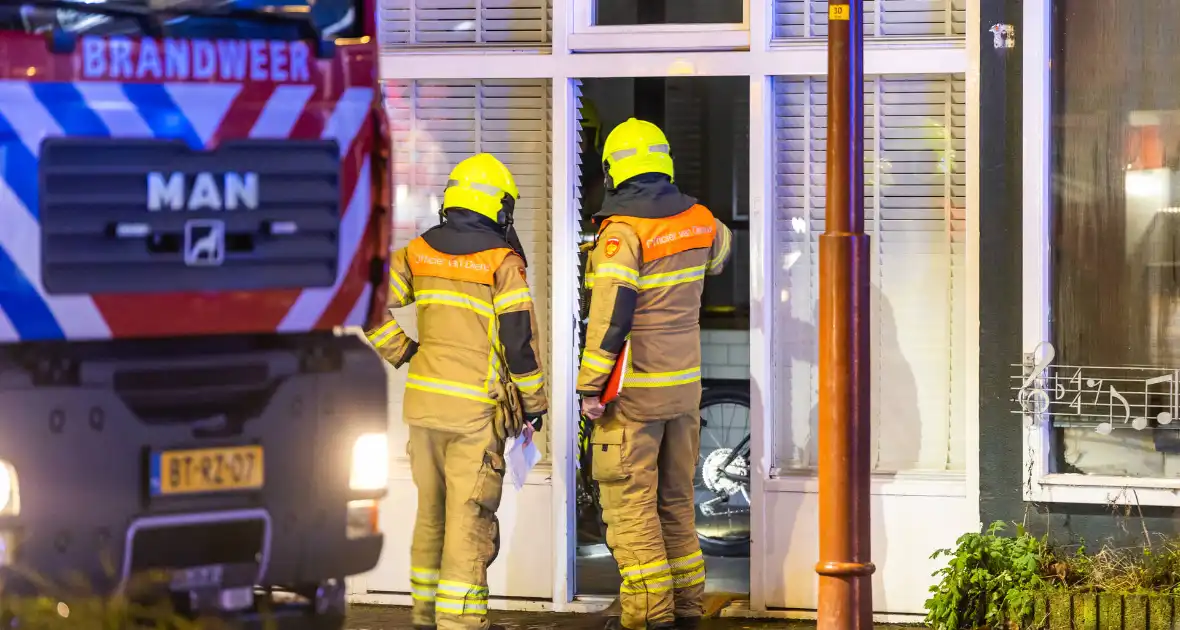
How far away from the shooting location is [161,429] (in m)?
5.03

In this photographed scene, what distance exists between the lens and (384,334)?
23.0 feet

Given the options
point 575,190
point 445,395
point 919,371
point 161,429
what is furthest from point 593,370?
point 161,429

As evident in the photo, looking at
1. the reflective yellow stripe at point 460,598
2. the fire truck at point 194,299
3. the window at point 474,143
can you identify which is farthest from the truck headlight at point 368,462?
the window at point 474,143

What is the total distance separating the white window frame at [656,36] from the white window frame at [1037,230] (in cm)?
134

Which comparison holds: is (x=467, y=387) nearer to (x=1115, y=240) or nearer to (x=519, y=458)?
(x=519, y=458)

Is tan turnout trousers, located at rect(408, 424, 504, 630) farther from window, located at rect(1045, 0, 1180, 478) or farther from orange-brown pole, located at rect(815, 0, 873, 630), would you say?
window, located at rect(1045, 0, 1180, 478)

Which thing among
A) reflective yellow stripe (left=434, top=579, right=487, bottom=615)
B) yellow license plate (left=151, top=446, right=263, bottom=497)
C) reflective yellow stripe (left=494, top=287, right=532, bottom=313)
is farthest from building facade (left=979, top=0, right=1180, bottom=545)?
yellow license plate (left=151, top=446, right=263, bottom=497)

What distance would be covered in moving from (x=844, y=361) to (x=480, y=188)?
1.77m

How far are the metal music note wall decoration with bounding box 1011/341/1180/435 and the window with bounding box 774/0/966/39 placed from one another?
1.58 meters

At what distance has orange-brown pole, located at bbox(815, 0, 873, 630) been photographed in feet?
19.7

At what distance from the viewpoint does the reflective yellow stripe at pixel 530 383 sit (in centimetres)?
682

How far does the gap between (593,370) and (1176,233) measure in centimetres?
276

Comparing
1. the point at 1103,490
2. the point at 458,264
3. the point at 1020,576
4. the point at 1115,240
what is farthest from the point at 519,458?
the point at 1115,240

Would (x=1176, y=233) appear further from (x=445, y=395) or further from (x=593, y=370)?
(x=445, y=395)
